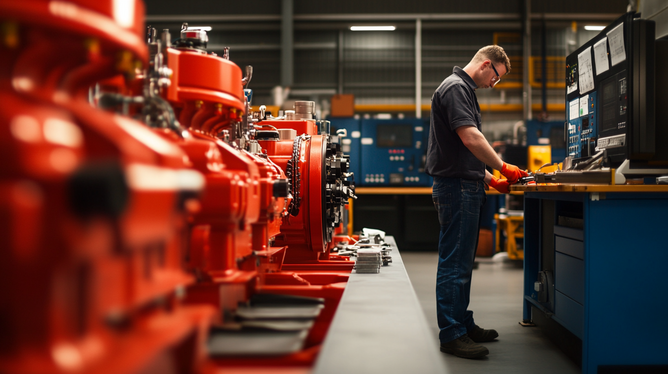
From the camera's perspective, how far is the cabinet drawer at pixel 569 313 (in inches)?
86.4

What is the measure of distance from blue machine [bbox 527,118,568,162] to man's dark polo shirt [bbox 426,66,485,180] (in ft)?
17.4

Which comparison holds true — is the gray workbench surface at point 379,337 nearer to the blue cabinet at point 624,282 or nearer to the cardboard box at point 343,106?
the blue cabinet at point 624,282

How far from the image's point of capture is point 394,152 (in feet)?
24.6

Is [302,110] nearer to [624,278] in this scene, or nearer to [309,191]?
[309,191]

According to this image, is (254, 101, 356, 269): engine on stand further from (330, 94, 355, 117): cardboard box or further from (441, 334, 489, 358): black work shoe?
(330, 94, 355, 117): cardboard box

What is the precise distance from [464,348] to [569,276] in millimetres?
607

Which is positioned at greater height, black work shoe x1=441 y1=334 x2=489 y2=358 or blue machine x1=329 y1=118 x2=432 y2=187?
blue machine x1=329 y1=118 x2=432 y2=187

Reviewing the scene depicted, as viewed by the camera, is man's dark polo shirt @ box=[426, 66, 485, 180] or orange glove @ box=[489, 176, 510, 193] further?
orange glove @ box=[489, 176, 510, 193]

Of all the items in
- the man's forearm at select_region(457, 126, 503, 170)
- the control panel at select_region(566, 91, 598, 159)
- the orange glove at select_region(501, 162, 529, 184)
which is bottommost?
the orange glove at select_region(501, 162, 529, 184)

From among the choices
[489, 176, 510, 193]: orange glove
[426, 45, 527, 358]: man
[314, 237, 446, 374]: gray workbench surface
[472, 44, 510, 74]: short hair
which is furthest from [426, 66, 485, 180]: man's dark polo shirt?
A: [314, 237, 446, 374]: gray workbench surface

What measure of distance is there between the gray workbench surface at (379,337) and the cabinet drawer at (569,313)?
3.49ft

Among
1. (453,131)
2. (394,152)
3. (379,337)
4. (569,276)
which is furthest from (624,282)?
(394,152)

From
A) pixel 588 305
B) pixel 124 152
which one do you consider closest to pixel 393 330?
pixel 124 152

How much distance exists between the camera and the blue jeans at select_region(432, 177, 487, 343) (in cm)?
238
